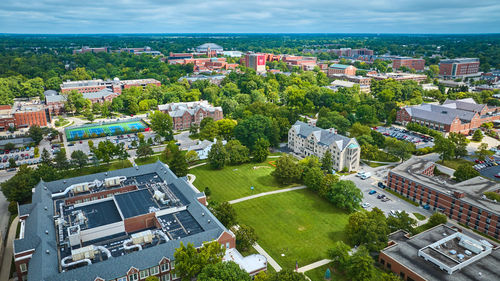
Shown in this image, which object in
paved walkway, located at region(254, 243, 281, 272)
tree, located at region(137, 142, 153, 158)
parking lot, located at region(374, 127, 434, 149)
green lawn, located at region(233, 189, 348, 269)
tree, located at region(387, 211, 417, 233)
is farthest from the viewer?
parking lot, located at region(374, 127, 434, 149)

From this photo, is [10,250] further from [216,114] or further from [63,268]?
[216,114]

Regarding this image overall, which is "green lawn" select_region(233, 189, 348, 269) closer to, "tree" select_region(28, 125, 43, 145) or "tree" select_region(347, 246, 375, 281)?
"tree" select_region(347, 246, 375, 281)

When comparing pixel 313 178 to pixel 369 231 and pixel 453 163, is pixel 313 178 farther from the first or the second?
pixel 453 163

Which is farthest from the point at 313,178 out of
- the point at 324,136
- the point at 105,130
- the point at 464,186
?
the point at 105,130

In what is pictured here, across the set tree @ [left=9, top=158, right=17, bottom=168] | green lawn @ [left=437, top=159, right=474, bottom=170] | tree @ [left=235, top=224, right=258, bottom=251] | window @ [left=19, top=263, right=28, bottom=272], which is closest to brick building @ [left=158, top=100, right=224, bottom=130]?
tree @ [left=9, top=158, right=17, bottom=168]

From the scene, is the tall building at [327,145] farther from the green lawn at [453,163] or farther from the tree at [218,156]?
the green lawn at [453,163]

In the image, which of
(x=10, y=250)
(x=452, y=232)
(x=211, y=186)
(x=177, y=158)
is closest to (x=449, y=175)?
(x=452, y=232)
